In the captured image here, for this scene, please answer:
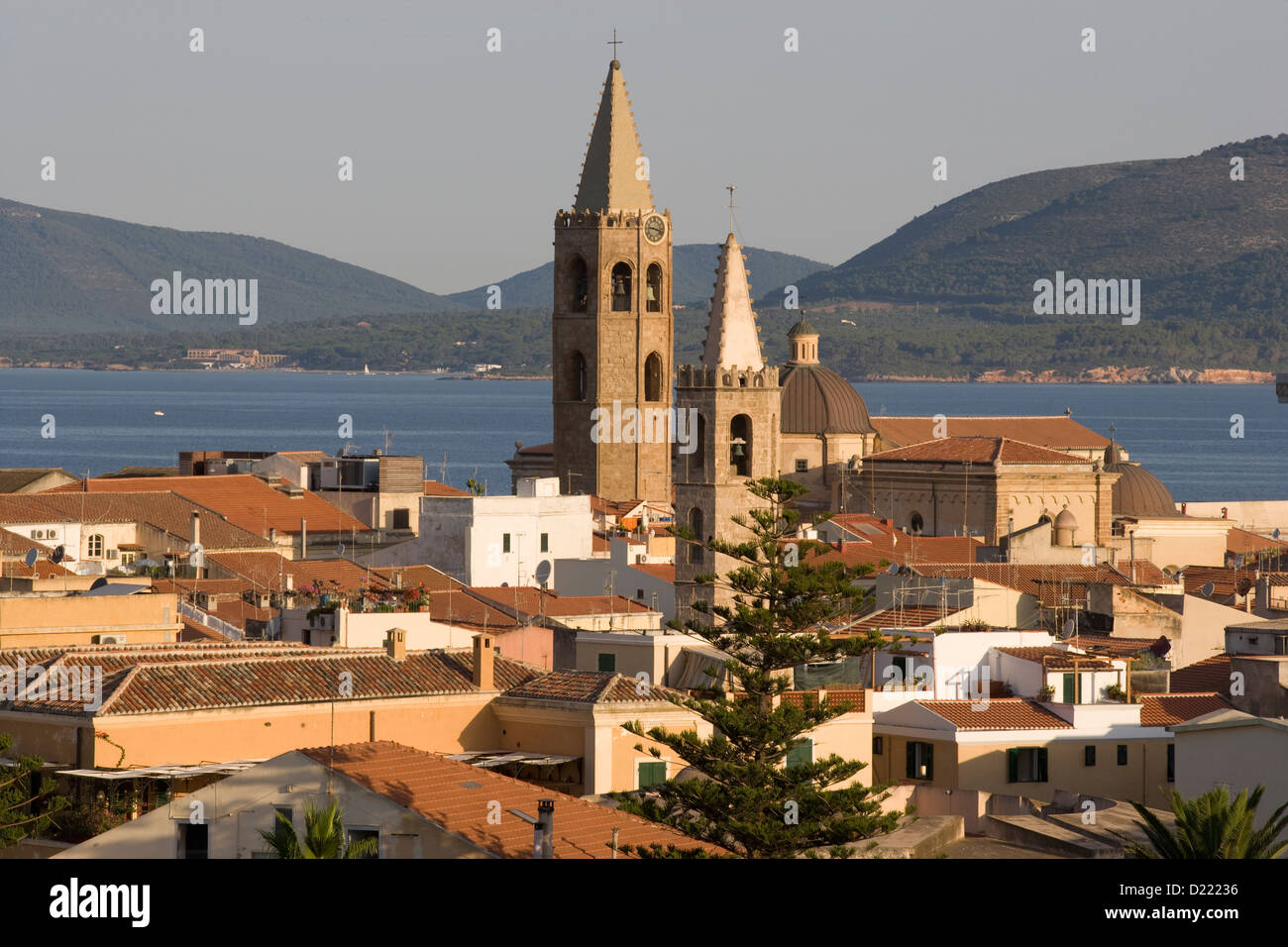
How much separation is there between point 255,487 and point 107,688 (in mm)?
41258

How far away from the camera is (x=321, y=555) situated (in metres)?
59.0

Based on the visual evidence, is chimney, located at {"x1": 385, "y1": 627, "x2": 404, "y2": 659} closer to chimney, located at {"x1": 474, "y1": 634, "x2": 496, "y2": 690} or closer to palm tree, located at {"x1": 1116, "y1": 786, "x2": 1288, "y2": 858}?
chimney, located at {"x1": 474, "y1": 634, "x2": 496, "y2": 690}

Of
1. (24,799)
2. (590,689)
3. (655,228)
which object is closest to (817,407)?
(655,228)

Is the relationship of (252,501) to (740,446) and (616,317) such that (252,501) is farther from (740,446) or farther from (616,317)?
(616,317)

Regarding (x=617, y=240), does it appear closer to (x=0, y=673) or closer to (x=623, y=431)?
(x=623, y=431)

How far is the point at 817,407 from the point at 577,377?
27.7 ft

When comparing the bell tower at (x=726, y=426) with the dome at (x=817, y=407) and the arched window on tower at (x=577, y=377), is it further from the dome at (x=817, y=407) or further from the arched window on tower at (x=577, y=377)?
the arched window on tower at (x=577, y=377)

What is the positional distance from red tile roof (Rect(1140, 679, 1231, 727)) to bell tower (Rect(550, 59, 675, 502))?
1865 inches

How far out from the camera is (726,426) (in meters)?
51.8

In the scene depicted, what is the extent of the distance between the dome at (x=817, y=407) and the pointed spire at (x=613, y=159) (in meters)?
7.98

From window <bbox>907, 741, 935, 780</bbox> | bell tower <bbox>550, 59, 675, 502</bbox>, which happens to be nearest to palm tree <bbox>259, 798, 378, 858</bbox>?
window <bbox>907, 741, 935, 780</bbox>

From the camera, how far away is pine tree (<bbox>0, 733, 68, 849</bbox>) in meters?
21.0
